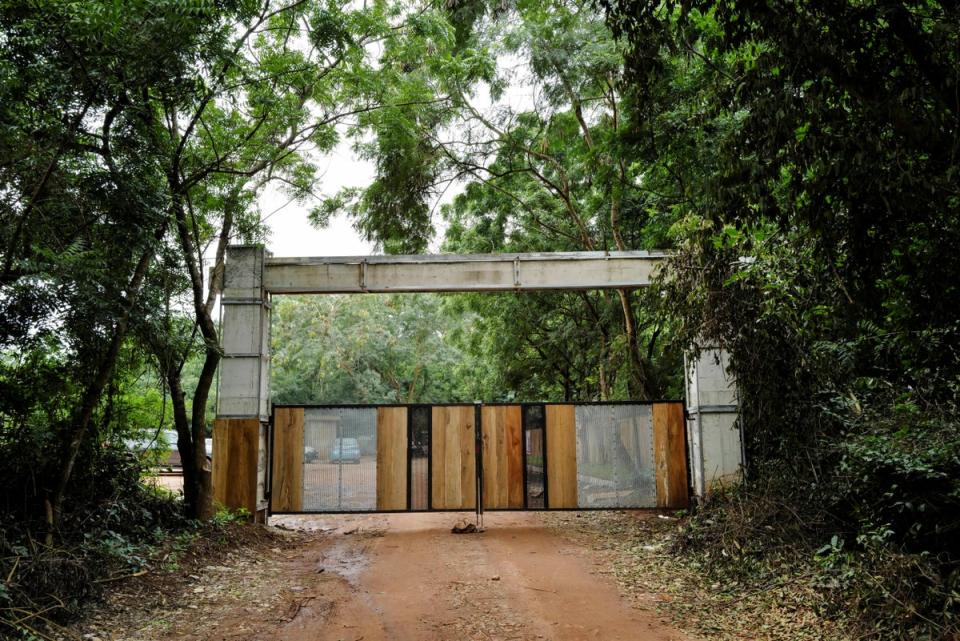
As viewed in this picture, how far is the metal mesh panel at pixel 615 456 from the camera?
450 inches

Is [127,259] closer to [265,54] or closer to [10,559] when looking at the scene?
[10,559]

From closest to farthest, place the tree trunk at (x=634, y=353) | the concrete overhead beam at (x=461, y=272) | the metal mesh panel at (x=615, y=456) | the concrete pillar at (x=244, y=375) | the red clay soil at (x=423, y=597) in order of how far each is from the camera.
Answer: the red clay soil at (x=423, y=597) → the concrete pillar at (x=244, y=375) → the metal mesh panel at (x=615, y=456) → the concrete overhead beam at (x=461, y=272) → the tree trunk at (x=634, y=353)

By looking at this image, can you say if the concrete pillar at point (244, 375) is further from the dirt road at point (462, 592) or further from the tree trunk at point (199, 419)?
the dirt road at point (462, 592)

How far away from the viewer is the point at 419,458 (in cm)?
1150

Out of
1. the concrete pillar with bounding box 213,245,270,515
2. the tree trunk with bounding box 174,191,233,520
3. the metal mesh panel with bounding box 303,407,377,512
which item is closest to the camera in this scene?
the tree trunk with bounding box 174,191,233,520

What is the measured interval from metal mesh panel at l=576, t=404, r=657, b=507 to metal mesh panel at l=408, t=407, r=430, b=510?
2.64m

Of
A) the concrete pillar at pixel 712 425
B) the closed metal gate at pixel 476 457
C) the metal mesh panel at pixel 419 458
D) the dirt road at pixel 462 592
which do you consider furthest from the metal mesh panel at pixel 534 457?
the concrete pillar at pixel 712 425

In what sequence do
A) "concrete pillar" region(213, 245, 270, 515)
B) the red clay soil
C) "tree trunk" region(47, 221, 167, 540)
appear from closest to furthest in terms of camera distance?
1. the red clay soil
2. "tree trunk" region(47, 221, 167, 540)
3. "concrete pillar" region(213, 245, 270, 515)

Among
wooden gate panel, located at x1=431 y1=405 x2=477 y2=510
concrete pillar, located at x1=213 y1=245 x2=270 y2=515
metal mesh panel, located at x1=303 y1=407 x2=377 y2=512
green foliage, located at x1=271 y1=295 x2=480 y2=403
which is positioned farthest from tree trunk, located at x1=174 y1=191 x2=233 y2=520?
green foliage, located at x1=271 y1=295 x2=480 y2=403

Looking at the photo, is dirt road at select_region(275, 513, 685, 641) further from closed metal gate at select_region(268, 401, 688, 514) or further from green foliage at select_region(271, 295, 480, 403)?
green foliage at select_region(271, 295, 480, 403)

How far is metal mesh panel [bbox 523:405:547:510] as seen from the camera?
37.7ft

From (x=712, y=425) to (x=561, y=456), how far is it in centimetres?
260

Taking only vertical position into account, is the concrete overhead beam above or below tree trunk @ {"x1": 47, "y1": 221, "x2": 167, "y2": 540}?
above

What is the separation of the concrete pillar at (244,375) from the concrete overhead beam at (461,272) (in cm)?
41
